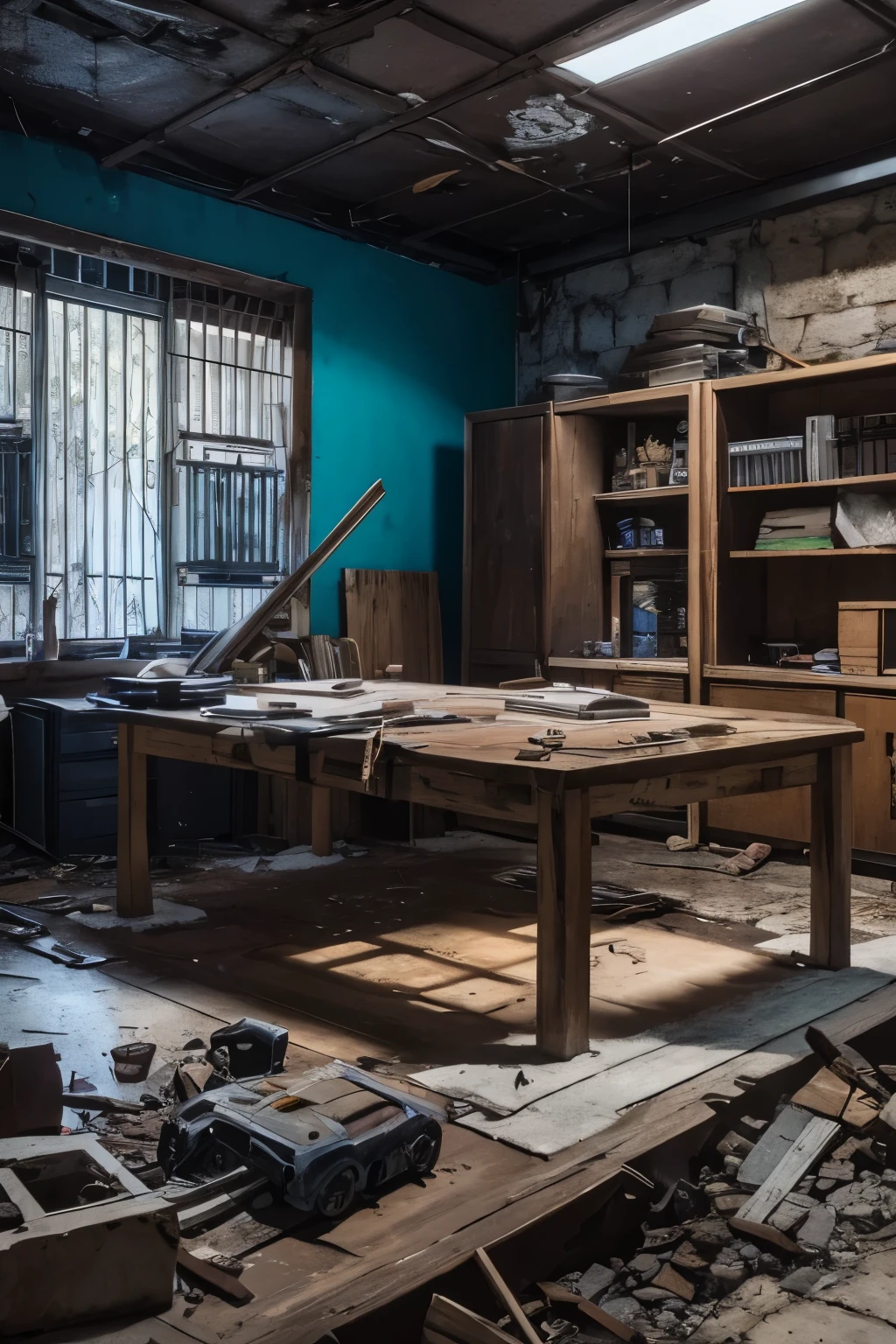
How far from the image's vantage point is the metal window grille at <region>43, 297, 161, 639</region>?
4945mm

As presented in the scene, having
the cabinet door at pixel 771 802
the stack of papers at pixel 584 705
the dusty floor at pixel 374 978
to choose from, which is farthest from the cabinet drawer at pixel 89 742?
the cabinet door at pixel 771 802

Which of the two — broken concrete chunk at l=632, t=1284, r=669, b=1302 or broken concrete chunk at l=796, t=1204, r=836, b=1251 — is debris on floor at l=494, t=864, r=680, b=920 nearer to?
broken concrete chunk at l=796, t=1204, r=836, b=1251

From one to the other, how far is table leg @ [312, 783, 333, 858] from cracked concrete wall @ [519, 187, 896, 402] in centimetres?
254

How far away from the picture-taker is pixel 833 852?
3254mm

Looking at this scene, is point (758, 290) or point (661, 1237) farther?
point (758, 290)

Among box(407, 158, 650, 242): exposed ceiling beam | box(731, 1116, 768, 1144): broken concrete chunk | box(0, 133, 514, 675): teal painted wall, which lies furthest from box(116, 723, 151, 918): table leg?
box(407, 158, 650, 242): exposed ceiling beam

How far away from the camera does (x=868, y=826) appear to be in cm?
462

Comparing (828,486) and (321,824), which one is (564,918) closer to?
(321,824)

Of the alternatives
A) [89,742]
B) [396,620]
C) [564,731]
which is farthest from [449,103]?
[89,742]

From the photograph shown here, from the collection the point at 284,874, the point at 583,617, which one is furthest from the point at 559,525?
the point at 284,874

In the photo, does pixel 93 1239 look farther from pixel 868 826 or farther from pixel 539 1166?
pixel 868 826

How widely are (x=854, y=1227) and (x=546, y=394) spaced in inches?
183

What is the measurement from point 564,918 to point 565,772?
0.36 metres

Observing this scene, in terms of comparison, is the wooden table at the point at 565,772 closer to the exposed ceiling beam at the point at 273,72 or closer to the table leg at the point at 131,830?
the table leg at the point at 131,830
